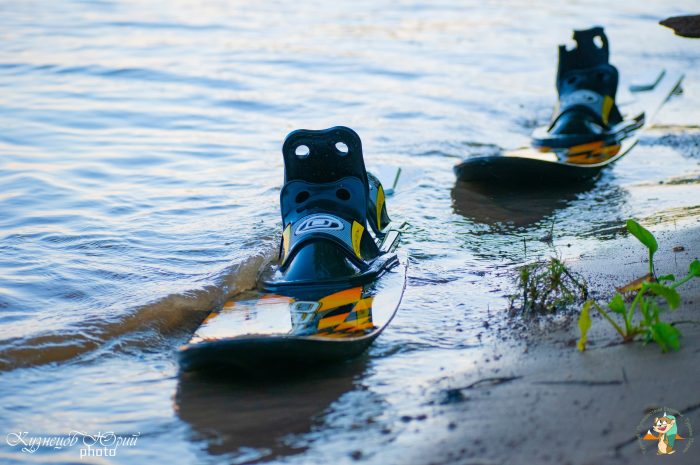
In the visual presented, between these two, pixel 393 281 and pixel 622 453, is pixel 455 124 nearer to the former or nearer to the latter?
pixel 393 281

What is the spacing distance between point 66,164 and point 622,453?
6309mm

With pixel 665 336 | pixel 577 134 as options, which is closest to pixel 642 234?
pixel 665 336

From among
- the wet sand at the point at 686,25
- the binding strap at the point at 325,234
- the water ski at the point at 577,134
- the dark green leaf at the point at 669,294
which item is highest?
Result: the water ski at the point at 577,134

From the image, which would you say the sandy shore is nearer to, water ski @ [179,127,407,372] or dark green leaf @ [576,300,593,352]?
dark green leaf @ [576,300,593,352]

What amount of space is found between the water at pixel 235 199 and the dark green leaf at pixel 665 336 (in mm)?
750

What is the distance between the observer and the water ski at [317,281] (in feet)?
12.1

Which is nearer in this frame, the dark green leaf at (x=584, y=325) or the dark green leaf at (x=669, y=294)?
the dark green leaf at (x=584, y=325)

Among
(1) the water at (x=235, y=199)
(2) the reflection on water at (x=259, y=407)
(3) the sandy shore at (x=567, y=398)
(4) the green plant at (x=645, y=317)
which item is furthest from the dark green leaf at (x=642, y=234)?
(2) the reflection on water at (x=259, y=407)

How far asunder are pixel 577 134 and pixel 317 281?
4243 millimetres

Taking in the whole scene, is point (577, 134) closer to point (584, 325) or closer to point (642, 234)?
point (642, 234)

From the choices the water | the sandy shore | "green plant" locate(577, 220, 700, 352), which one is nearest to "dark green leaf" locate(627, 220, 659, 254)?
"green plant" locate(577, 220, 700, 352)

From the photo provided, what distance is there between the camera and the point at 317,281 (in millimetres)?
4520

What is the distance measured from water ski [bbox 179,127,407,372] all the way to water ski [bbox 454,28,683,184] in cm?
160

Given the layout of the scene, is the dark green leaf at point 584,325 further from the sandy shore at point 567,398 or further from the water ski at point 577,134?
the water ski at point 577,134
